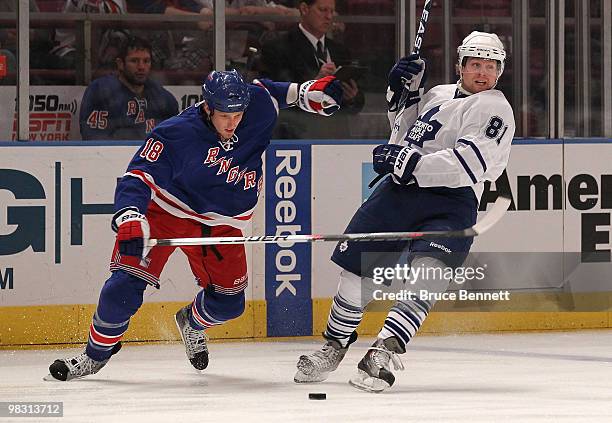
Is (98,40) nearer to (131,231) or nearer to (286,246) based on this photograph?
(286,246)

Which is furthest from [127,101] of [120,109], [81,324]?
[81,324]

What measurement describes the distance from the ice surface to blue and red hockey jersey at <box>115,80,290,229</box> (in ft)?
1.79

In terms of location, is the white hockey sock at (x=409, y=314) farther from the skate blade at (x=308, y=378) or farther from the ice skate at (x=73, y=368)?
the ice skate at (x=73, y=368)

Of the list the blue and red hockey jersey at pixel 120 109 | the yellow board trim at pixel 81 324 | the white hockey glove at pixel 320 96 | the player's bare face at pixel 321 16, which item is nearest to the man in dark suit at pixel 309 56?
the player's bare face at pixel 321 16

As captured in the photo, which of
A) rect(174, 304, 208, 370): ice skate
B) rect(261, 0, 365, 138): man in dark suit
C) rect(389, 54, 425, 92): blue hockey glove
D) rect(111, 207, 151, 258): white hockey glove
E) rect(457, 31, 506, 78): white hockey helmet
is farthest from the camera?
rect(261, 0, 365, 138): man in dark suit

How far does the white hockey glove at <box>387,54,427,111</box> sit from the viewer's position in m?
4.54

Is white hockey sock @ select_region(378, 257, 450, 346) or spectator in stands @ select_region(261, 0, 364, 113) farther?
spectator in stands @ select_region(261, 0, 364, 113)

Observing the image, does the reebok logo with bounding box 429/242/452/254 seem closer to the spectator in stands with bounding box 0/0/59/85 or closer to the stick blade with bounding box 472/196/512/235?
the stick blade with bounding box 472/196/512/235

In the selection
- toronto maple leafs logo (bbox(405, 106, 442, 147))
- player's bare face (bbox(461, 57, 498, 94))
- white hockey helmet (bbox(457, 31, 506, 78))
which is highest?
white hockey helmet (bbox(457, 31, 506, 78))

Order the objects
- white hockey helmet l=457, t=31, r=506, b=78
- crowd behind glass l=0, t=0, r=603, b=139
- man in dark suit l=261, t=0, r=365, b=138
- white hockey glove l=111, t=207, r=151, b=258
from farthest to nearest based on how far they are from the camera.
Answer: man in dark suit l=261, t=0, r=365, b=138, crowd behind glass l=0, t=0, r=603, b=139, white hockey helmet l=457, t=31, r=506, b=78, white hockey glove l=111, t=207, r=151, b=258

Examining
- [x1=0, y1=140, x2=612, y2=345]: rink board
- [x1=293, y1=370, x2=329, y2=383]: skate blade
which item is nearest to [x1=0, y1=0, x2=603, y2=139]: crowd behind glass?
[x1=0, y1=140, x2=612, y2=345]: rink board

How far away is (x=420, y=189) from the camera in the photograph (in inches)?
172

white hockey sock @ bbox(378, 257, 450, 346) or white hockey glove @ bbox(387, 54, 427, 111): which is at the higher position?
white hockey glove @ bbox(387, 54, 427, 111)

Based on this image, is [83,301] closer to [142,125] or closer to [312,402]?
[142,125]
